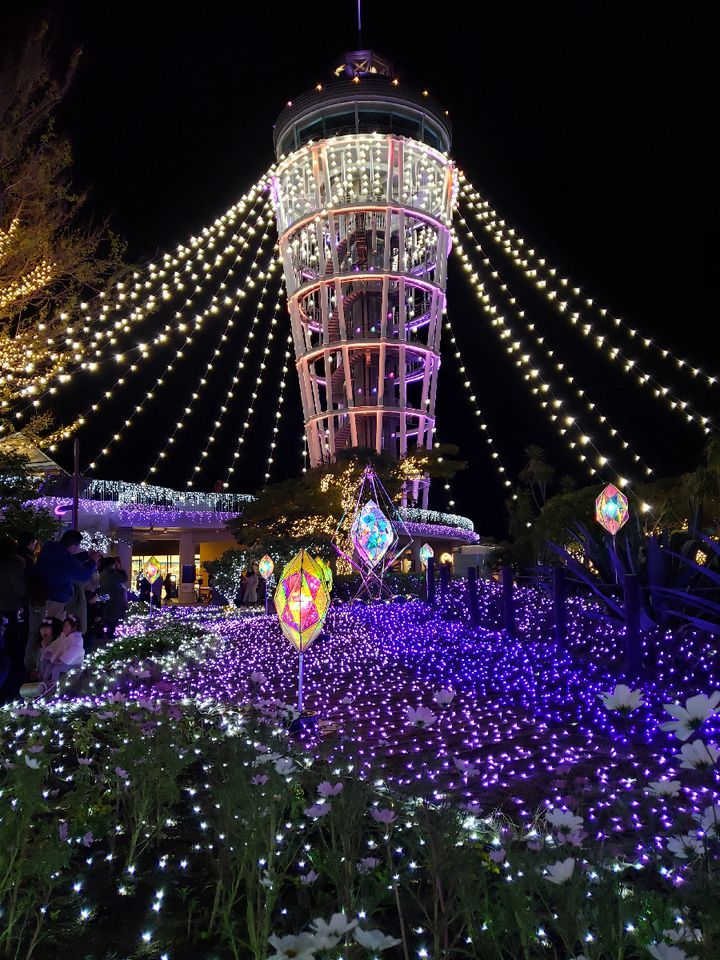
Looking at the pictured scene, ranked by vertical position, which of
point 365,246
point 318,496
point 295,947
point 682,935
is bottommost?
point 682,935

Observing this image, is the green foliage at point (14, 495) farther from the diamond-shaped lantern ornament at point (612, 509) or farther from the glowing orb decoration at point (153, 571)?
the glowing orb decoration at point (153, 571)

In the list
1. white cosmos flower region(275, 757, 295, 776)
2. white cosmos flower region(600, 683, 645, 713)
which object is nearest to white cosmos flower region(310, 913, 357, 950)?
white cosmos flower region(600, 683, 645, 713)

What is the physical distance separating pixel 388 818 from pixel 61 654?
521 centimetres

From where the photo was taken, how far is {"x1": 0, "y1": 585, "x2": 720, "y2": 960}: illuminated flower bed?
190 cm

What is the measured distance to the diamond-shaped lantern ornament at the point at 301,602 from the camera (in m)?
6.16

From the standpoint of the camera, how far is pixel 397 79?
1346 inches

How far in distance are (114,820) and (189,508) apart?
103ft

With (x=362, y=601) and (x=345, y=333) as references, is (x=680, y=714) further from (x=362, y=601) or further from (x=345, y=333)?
(x=345, y=333)

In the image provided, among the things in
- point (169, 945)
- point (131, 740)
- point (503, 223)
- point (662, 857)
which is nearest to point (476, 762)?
point (662, 857)

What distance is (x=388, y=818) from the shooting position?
2264 mm

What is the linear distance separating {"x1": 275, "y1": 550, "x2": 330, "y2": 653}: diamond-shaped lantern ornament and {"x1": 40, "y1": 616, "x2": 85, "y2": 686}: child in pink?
6.60 ft

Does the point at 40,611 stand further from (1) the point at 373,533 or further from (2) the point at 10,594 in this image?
(1) the point at 373,533

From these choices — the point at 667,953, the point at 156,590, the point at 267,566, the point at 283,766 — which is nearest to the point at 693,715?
the point at 667,953

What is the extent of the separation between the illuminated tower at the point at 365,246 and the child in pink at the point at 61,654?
2637 centimetres
